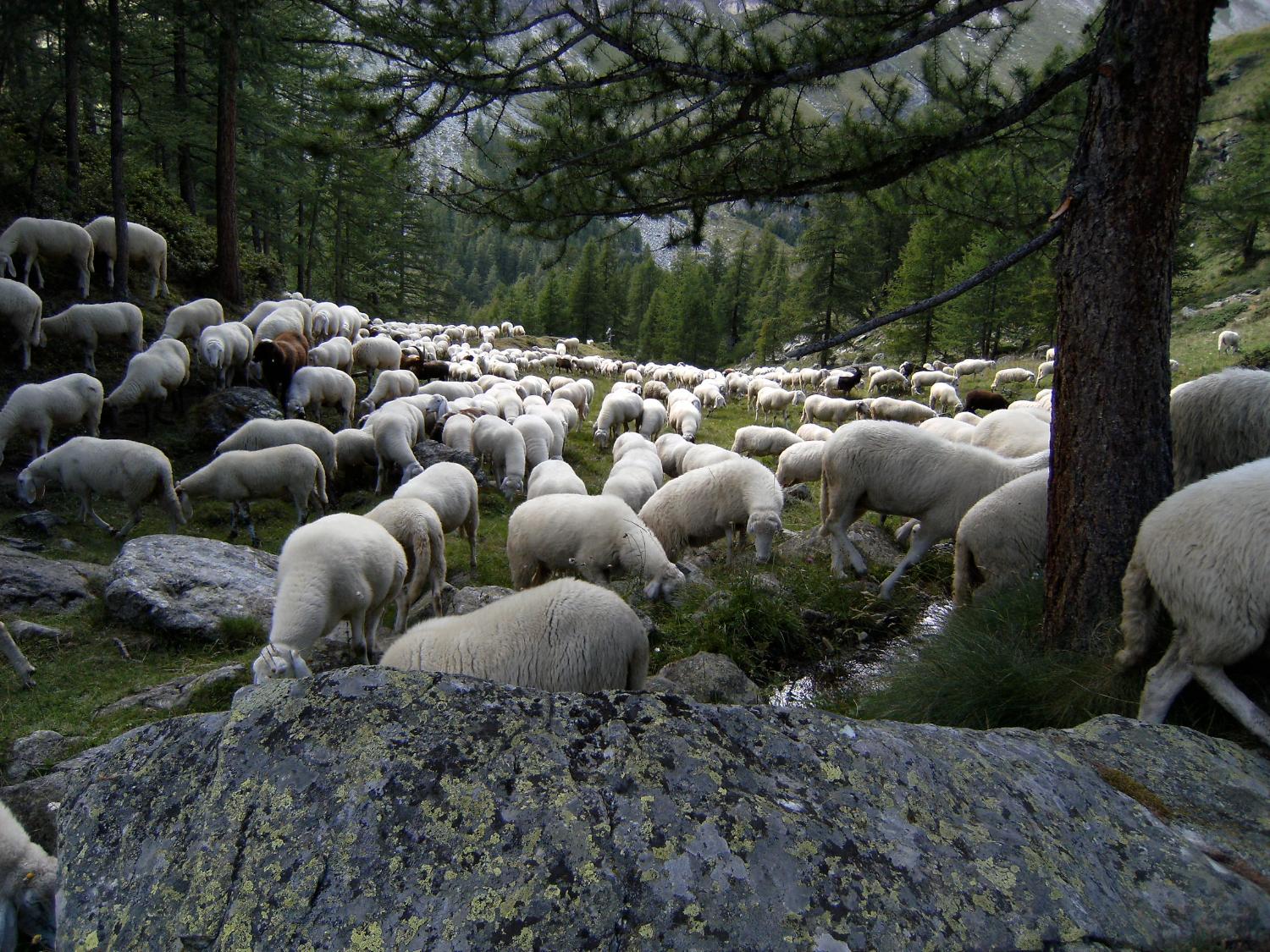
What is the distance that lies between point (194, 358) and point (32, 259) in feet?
12.3

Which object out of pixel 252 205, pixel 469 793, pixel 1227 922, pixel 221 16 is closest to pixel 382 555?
pixel 469 793

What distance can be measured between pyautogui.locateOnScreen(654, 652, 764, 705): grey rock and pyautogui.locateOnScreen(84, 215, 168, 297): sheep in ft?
55.7

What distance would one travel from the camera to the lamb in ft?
13.0

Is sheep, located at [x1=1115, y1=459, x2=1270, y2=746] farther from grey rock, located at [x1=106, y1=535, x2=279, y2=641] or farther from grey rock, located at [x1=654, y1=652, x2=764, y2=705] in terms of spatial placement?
grey rock, located at [x1=106, y1=535, x2=279, y2=641]

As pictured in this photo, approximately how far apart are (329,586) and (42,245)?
14449 mm

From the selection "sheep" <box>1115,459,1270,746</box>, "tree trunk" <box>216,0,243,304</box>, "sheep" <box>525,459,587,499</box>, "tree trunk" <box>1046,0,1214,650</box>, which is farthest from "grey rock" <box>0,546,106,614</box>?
"tree trunk" <box>216,0,243,304</box>

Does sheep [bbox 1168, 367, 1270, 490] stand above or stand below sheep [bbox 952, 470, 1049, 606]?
above

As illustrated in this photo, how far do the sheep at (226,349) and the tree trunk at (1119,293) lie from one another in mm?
14996

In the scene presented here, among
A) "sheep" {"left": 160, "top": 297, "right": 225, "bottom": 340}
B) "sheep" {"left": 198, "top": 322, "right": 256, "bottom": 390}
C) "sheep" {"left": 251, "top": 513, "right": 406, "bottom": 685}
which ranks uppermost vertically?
"sheep" {"left": 160, "top": 297, "right": 225, "bottom": 340}

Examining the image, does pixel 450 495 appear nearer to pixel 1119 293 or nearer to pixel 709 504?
pixel 709 504

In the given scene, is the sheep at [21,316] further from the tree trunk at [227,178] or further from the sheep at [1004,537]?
the sheep at [1004,537]

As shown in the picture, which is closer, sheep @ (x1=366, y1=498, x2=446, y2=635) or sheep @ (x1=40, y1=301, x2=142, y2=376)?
sheep @ (x1=366, y1=498, x2=446, y2=635)

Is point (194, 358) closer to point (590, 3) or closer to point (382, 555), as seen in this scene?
point (382, 555)

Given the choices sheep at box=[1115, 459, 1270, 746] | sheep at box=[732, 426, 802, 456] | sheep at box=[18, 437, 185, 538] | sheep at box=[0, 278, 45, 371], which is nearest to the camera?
sheep at box=[1115, 459, 1270, 746]
